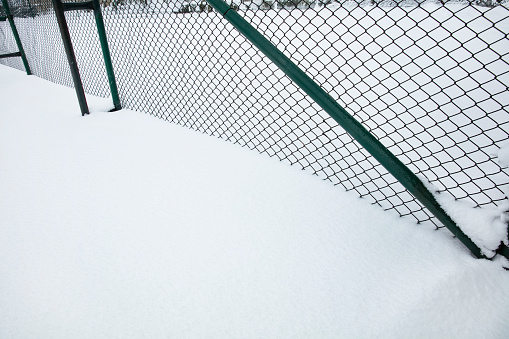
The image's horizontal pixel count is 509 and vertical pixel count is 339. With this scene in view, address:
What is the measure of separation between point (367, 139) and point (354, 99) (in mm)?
635

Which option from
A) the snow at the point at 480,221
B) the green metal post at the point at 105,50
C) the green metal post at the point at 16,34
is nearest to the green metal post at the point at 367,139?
the snow at the point at 480,221

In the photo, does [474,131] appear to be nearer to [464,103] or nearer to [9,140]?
[464,103]

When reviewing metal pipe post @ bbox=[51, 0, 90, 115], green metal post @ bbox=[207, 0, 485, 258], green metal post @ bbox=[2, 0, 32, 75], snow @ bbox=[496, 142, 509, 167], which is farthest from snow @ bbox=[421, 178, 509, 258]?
green metal post @ bbox=[2, 0, 32, 75]

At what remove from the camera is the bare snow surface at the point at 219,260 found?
83 centimetres

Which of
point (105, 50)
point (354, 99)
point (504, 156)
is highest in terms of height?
point (105, 50)

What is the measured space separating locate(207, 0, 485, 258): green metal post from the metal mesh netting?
0.61 feet

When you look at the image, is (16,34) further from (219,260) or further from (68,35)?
(219,260)

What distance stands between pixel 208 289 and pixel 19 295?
698 millimetres

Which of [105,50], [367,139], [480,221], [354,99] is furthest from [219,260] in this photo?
[105,50]

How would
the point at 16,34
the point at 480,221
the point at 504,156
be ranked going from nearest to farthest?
the point at 480,221 < the point at 504,156 < the point at 16,34

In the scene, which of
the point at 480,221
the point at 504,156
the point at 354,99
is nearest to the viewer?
the point at 480,221

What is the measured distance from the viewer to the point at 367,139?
98 cm

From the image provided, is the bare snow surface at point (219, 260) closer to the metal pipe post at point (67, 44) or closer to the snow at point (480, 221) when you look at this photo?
the snow at point (480, 221)

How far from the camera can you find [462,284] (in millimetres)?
894
